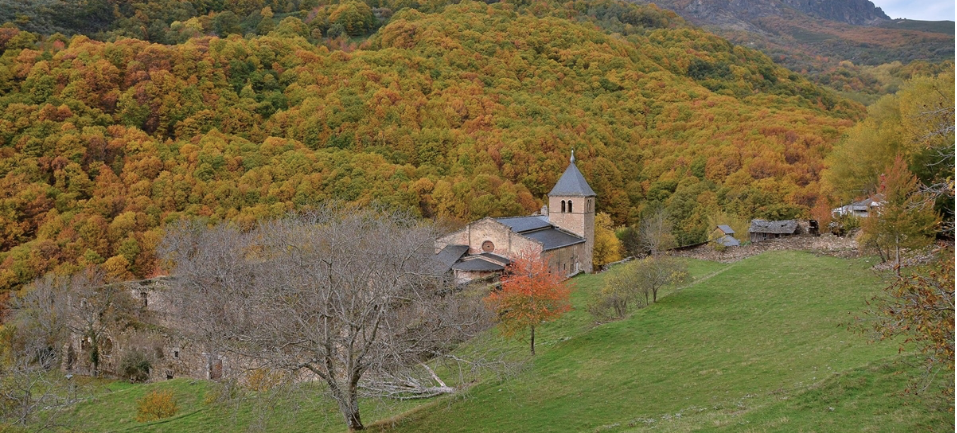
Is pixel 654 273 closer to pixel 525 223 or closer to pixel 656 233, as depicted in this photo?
pixel 525 223

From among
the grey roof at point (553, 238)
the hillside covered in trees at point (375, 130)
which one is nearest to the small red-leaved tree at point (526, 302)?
the grey roof at point (553, 238)

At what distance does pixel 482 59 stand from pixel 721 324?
3344 inches

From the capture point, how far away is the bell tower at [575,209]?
46.1m

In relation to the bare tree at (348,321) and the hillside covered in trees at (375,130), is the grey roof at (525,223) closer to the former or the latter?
the hillside covered in trees at (375,130)

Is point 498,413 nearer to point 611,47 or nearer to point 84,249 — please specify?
point 84,249

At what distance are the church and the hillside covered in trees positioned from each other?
12290 millimetres

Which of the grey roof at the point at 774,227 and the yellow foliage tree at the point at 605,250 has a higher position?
the grey roof at the point at 774,227

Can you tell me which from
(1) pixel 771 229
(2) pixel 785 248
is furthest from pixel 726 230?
(2) pixel 785 248

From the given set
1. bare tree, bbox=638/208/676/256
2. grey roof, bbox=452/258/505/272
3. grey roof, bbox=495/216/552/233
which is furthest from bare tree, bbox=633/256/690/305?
bare tree, bbox=638/208/676/256

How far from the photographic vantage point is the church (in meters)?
38.3

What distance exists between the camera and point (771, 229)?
46.4 metres

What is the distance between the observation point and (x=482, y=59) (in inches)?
3962

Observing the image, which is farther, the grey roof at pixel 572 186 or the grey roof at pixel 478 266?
the grey roof at pixel 572 186

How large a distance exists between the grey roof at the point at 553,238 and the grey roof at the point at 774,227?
13.4m
